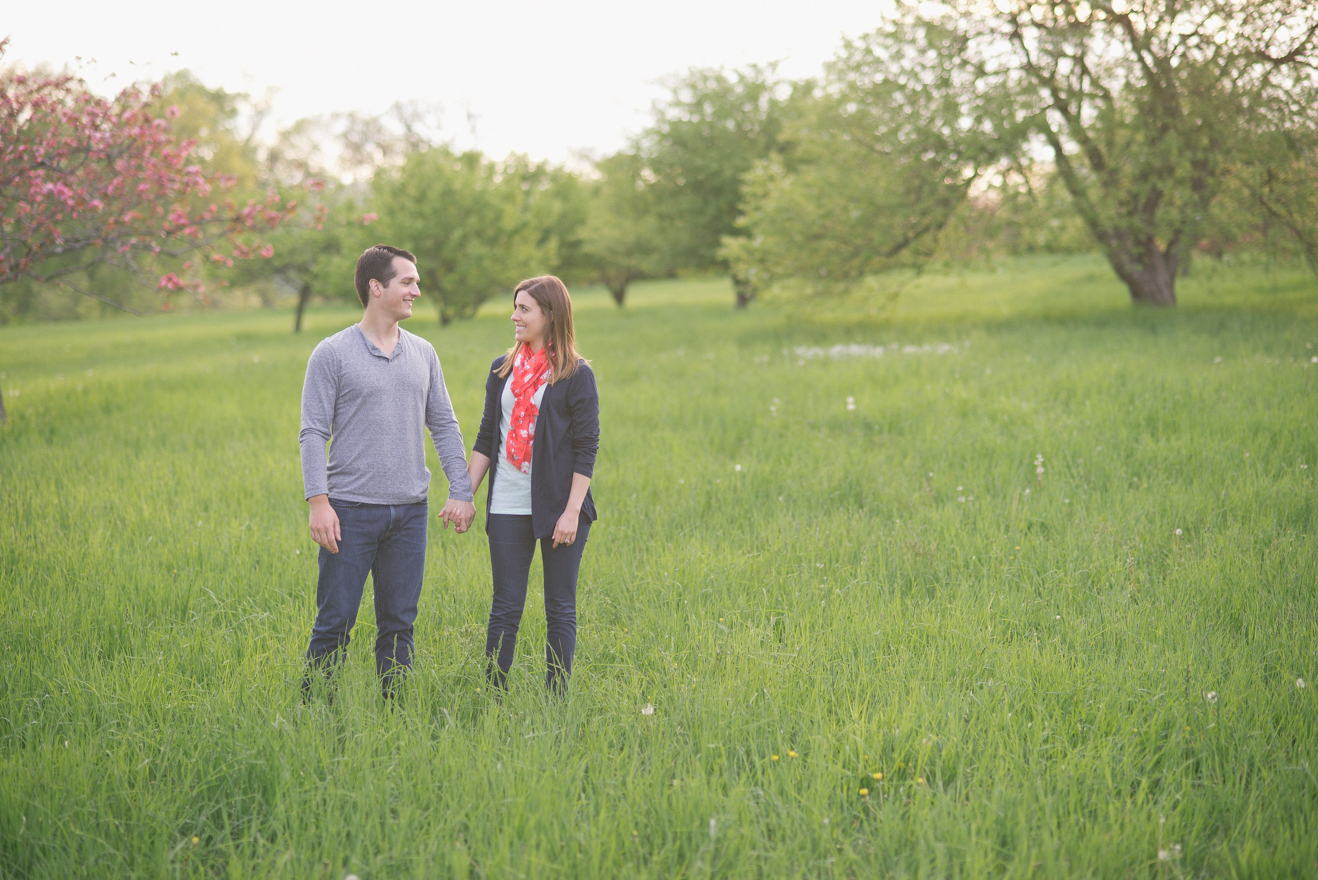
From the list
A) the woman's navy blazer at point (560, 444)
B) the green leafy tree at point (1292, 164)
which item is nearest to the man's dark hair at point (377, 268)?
the woman's navy blazer at point (560, 444)

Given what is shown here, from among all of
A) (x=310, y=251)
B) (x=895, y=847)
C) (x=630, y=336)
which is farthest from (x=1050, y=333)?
(x=310, y=251)

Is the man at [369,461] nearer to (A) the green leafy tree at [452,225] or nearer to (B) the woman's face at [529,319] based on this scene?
(B) the woman's face at [529,319]

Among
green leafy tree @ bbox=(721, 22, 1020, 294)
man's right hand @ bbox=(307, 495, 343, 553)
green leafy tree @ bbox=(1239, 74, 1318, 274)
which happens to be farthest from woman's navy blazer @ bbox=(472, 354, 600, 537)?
green leafy tree @ bbox=(1239, 74, 1318, 274)

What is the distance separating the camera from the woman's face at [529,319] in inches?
134

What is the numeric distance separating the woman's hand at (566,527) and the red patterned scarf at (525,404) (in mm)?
277

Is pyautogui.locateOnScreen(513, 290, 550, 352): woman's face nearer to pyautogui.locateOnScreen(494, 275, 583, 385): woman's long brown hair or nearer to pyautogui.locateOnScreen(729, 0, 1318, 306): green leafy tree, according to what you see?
pyautogui.locateOnScreen(494, 275, 583, 385): woman's long brown hair

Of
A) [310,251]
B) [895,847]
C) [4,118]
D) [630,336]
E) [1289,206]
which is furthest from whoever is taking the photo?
[310,251]

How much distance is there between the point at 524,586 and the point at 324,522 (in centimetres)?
88

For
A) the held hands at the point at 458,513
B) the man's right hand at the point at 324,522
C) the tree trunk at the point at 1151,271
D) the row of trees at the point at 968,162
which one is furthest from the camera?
the tree trunk at the point at 1151,271

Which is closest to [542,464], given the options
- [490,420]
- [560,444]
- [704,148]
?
[560,444]

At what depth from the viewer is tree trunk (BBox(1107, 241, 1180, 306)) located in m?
15.6

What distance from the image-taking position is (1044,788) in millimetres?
2846

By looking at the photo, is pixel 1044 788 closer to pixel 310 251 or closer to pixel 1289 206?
pixel 1289 206

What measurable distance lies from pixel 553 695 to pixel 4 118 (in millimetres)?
10134
